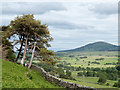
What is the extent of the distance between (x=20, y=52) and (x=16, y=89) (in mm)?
26589

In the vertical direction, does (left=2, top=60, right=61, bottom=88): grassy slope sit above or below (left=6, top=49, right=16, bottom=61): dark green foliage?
below

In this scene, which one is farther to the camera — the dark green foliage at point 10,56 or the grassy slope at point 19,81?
the dark green foliage at point 10,56

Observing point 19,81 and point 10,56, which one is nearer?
point 19,81

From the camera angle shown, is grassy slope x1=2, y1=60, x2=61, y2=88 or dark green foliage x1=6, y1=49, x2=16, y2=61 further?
dark green foliage x1=6, y1=49, x2=16, y2=61

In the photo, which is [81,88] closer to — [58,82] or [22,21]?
[58,82]

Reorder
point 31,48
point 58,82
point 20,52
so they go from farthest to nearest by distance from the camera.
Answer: point 20,52 < point 31,48 < point 58,82

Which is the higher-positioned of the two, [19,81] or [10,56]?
[10,56]

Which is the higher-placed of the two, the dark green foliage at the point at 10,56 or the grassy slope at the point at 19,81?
the dark green foliage at the point at 10,56

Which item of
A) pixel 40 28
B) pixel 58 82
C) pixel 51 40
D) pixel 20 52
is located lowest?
pixel 58 82

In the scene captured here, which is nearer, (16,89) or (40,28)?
(16,89)

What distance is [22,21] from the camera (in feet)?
116

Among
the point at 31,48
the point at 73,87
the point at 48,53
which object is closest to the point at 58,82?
the point at 73,87

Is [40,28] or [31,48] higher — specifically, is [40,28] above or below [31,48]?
above

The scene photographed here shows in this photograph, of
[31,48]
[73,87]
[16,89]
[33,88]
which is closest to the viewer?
[16,89]
